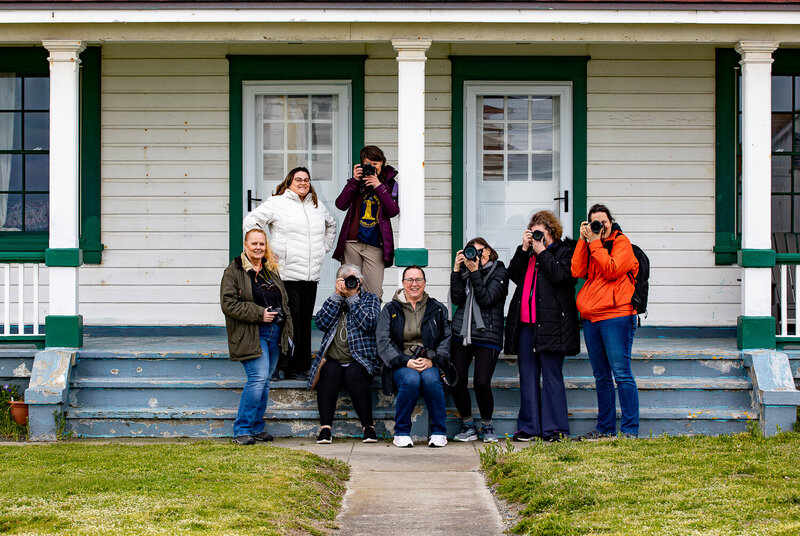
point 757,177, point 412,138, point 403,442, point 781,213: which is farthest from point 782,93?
point 403,442

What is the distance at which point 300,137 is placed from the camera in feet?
33.1

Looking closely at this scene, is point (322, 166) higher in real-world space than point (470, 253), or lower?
higher

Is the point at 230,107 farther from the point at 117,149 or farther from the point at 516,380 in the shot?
the point at 516,380

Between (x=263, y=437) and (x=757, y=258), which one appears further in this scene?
(x=757, y=258)

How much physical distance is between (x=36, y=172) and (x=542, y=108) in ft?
16.4

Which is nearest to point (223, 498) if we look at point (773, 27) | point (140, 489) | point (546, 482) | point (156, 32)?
point (140, 489)

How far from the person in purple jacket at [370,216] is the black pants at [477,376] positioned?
937 mm

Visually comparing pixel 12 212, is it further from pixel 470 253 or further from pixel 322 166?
pixel 470 253

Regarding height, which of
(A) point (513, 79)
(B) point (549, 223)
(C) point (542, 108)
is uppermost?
(A) point (513, 79)

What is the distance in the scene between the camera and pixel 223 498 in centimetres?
557

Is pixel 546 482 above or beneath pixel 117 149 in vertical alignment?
beneath

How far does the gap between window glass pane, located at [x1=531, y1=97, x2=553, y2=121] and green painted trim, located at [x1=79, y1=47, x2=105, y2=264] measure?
423 cm

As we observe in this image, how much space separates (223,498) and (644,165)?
604cm

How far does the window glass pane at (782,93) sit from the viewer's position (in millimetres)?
10195
